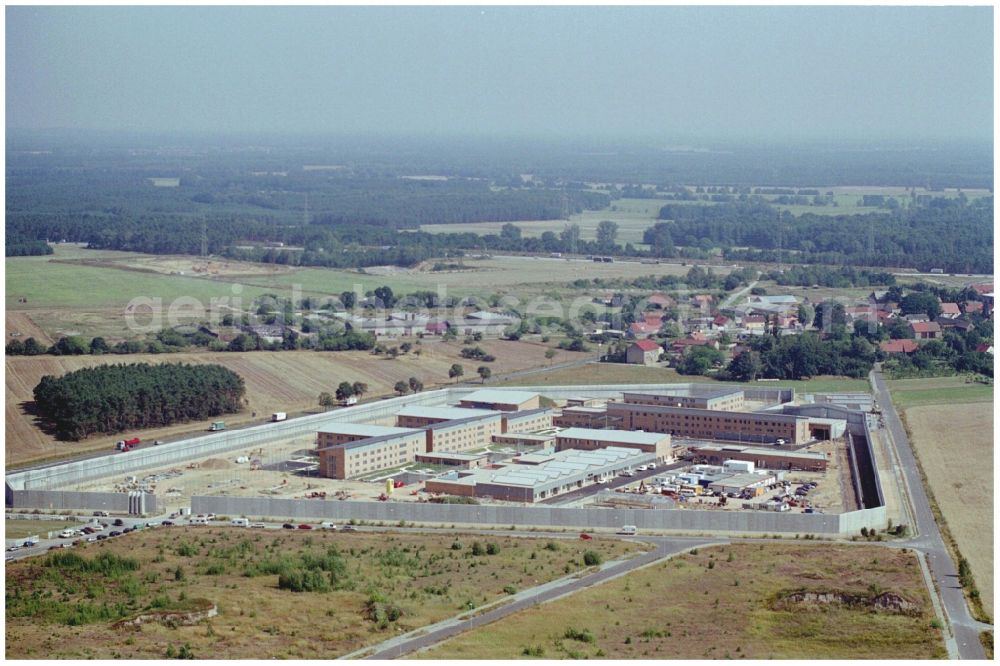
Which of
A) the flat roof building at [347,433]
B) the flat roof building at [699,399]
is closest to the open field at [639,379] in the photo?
the flat roof building at [699,399]

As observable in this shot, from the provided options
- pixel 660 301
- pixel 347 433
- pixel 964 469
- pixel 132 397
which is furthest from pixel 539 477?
pixel 660 301

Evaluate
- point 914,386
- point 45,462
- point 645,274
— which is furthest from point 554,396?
point 645,274

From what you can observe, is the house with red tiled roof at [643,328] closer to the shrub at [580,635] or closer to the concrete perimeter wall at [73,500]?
the concrete perimeter wall at [73,500]

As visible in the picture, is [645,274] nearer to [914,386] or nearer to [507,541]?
[914,386]

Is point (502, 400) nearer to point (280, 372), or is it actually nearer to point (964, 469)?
point (280, 372)

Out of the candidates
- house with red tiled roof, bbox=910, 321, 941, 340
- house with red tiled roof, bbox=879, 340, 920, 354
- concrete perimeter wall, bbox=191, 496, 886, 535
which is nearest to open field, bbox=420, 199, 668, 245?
house with red tiled roof, bbox=910, 321, 941, 340
